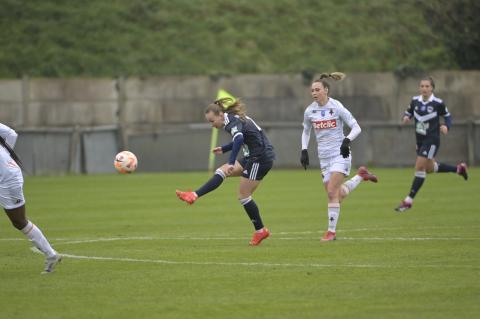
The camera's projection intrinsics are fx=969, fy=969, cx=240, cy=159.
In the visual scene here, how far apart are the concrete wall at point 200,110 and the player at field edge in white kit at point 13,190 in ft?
79.5

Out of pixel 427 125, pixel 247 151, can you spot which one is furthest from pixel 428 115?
pixel 247 151

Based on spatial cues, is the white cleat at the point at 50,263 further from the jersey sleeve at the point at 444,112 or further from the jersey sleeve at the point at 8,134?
the jersey sleeve at the point at 444,112

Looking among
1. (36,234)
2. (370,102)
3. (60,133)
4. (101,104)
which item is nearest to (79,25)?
(101,104)

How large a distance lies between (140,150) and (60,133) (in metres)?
3.06

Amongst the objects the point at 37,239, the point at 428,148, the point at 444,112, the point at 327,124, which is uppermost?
the point at 327,124

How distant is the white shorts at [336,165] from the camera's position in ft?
49.8

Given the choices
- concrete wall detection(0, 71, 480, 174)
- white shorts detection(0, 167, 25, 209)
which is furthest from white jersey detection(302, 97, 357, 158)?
concrete wall detection(0, 71, 480, 174)

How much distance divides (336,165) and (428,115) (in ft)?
20.5

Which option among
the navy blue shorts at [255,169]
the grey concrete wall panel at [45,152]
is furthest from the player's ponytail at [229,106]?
the grey concrete wall panel at [45,152]

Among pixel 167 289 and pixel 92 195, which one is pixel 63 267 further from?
pixel 92 195

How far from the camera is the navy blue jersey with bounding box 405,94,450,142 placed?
20734 millimetres

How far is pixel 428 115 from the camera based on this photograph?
68.3 ft

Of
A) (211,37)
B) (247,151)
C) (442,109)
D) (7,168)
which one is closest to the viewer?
(7,168)

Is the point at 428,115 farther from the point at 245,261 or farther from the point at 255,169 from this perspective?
the point at 245,261
